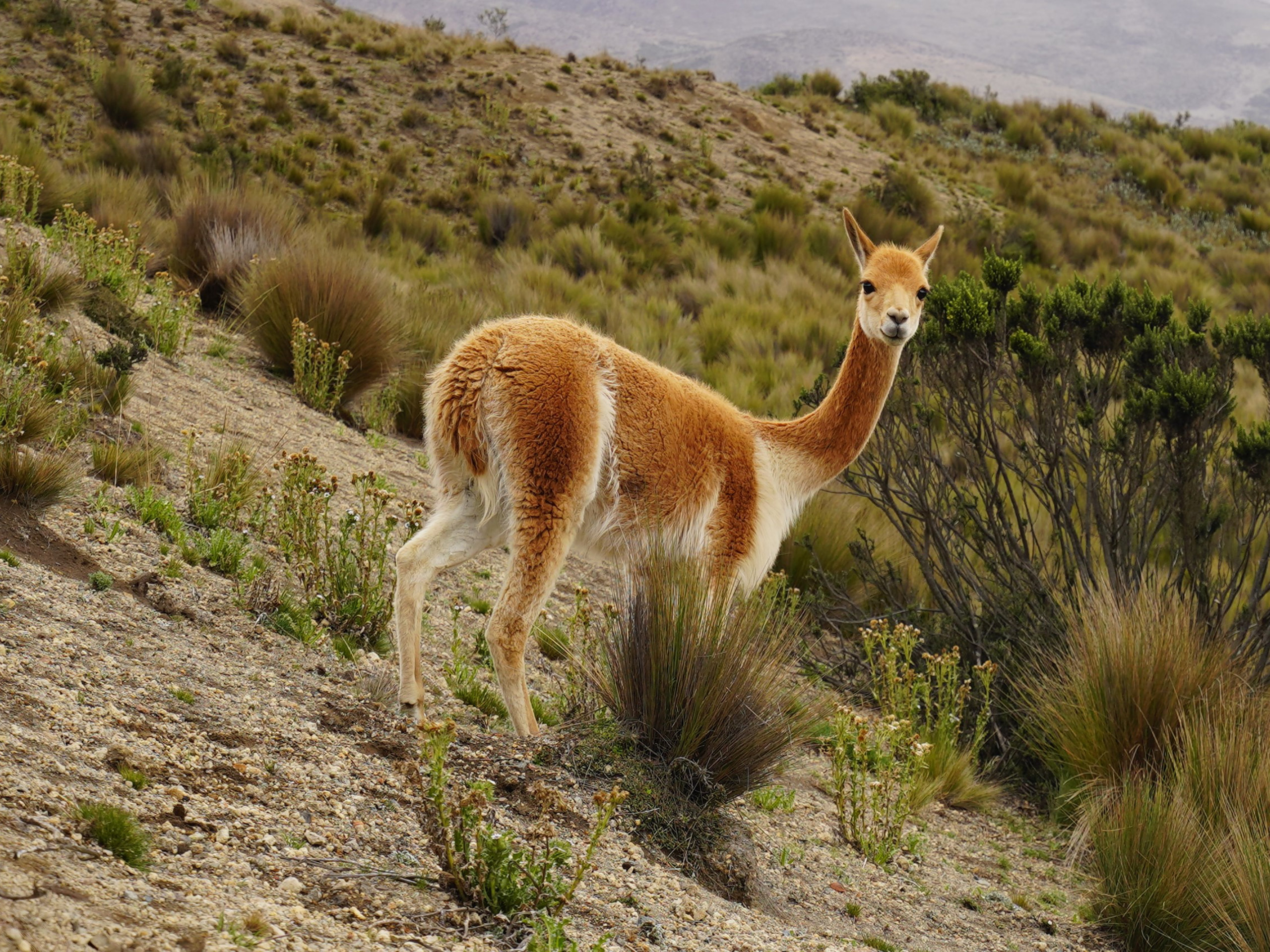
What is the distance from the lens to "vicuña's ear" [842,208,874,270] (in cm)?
555

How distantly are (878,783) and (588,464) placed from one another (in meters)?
1.82

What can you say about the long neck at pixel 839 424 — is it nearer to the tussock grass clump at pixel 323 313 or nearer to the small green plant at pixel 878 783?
the small green plant at pixel 878 783

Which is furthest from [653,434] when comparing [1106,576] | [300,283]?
[300,283]

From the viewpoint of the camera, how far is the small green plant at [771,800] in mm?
4629

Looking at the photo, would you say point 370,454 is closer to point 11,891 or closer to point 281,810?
point 281,810

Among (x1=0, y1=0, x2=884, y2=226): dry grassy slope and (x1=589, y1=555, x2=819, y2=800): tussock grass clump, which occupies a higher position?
(x1=0, y1=0, x2=884, y2=226): dry grassy slope

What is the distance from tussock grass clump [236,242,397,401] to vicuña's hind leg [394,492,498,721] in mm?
4226

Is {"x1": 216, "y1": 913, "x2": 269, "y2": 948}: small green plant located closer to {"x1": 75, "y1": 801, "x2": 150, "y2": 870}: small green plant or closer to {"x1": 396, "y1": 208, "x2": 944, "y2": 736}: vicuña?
{"x1": 75, "y1": 801, "x2": 150, "y2": 870}: small green plant

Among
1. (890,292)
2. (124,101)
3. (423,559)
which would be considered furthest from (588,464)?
(124,101)

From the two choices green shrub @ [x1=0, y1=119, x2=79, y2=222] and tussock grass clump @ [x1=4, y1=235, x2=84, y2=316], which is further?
green shrub @ [x1=0, y1=119, x2=79, y2=222]

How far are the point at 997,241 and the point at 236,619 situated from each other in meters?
17.4

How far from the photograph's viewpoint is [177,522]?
15.6 ft

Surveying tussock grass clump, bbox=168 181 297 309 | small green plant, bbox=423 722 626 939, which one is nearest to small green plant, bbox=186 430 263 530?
small green plant, bbox=423 722 626 939

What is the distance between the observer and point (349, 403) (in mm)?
8594
